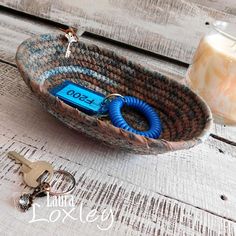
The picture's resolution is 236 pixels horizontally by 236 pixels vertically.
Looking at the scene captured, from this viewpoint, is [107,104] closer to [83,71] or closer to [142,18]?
[83,71]

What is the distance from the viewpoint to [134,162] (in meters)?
0.38

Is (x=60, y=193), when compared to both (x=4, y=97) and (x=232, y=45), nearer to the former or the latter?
(x=4, y=97)

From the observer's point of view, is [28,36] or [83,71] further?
[28,36]

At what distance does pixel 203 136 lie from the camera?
1.16 feet

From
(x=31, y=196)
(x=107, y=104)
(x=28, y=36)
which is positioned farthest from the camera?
(x=28, y=36)

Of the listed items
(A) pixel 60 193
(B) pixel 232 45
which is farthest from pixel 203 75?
(A) pixel 60 193

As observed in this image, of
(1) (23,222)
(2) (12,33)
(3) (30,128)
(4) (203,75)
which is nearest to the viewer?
(1) (23,222)

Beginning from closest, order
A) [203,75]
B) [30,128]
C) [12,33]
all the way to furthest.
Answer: [30,128]
[203,75]
[12,33]

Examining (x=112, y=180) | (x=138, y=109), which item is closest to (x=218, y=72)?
(x=138, y=109)

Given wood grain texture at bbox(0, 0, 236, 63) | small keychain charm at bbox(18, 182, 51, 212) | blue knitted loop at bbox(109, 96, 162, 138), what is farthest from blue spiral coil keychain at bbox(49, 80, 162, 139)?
wood grain texture at bbox(0, 0, 236, 63)

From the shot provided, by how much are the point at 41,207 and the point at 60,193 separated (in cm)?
2

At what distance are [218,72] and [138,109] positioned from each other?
4.8 inches

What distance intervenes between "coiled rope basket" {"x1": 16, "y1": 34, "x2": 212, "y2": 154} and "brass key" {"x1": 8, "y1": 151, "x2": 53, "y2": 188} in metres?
0.05

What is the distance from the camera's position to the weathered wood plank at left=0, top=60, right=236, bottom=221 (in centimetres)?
36
